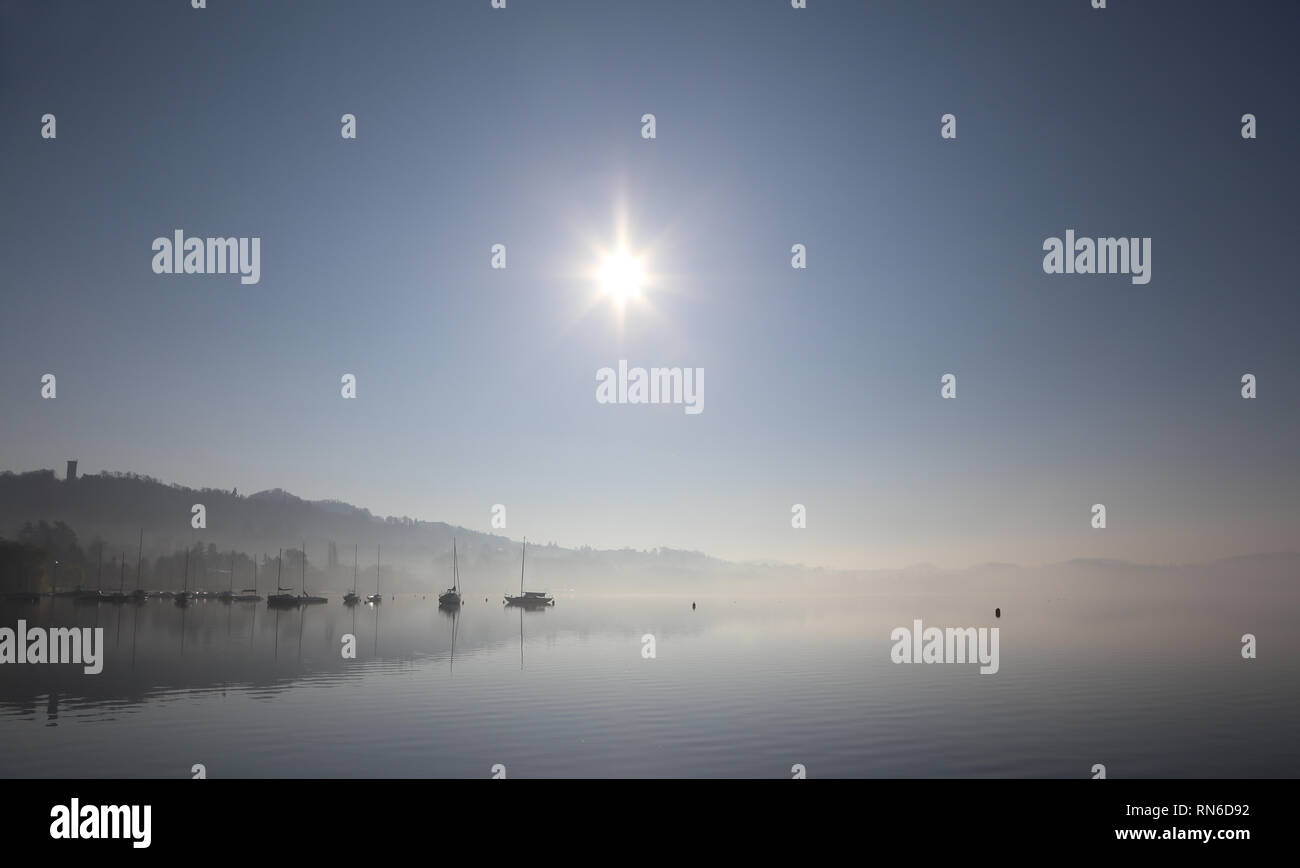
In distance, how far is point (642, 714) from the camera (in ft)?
156

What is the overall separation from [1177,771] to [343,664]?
215 feet

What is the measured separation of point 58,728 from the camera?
39688mm

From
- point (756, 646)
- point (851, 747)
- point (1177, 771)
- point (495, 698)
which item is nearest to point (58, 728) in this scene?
point (495, 698)

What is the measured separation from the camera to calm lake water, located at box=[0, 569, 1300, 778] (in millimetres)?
34250

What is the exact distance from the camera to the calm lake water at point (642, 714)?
34.2 m

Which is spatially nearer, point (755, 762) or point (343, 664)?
point (755, 762)
